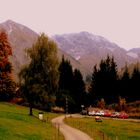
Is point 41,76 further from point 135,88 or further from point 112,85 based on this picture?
point 112,85

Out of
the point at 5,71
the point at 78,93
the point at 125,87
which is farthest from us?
the point at 78,93

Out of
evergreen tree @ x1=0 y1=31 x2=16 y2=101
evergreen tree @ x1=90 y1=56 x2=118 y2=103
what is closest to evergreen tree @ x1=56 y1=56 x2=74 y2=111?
evergreen tree @ x1=90 y1=56 x2=118 y2=103

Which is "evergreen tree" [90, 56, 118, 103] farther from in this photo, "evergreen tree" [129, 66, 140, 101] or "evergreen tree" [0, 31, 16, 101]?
"evergreen tree" [0, 31, 16, 101]

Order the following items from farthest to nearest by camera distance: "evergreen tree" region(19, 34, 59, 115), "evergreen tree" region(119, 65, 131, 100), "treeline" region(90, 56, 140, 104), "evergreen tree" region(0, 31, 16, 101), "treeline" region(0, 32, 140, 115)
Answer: "evergreen tree" region(119, 65, 131, 100)
"treeline" region(90, 56, 140, 104)
"evergreen tree" region(0, 31, 16, 101)
"treeline" region(0, 32, 140, 115)
"evergreen tree" region(19, 34, 59, 115)

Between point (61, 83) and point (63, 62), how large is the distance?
9334 mm

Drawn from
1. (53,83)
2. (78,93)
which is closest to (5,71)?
(53,83)

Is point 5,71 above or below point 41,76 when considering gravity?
above

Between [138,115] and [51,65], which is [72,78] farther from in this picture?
[51,65]

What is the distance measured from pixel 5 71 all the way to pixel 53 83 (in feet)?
81.5

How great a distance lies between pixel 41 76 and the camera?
80.1 meters

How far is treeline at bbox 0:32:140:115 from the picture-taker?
264 ft

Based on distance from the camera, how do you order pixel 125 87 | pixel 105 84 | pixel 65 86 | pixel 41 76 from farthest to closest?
pixel 105 84, pixel 125 87, pixel 65 86, pixel 41 76

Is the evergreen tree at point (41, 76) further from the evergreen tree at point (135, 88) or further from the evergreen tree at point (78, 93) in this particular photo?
the evergreen tree at point (135, 88)

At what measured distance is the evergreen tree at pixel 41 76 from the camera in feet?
262
